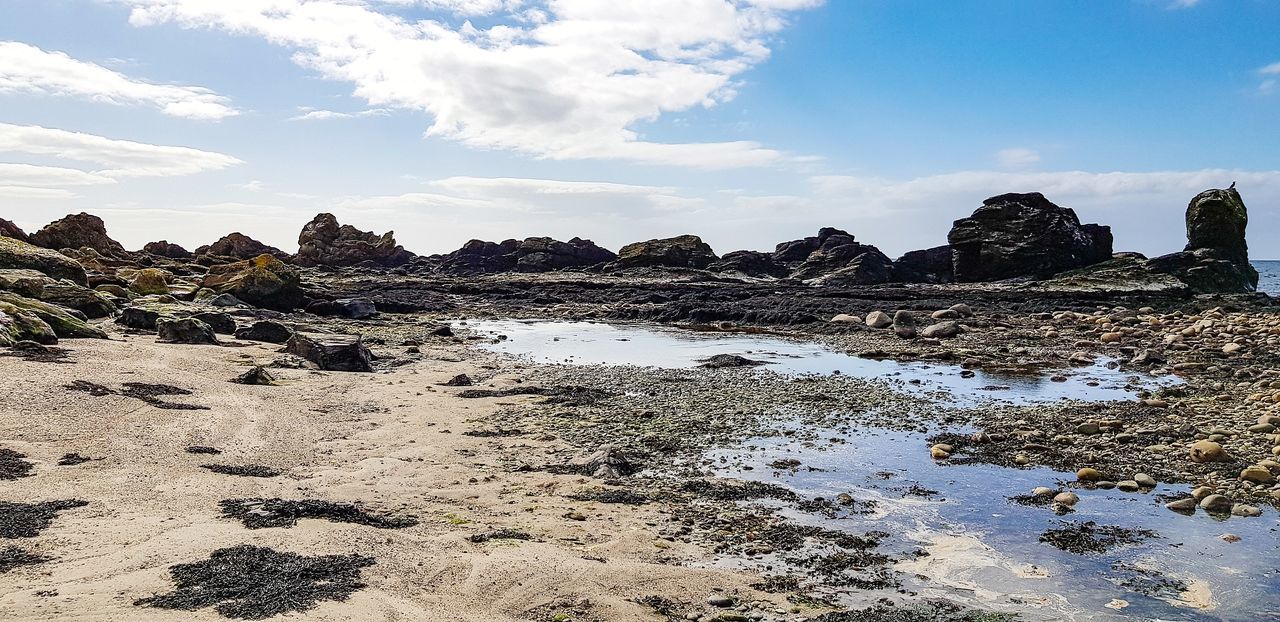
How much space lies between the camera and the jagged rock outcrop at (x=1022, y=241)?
51.9 m

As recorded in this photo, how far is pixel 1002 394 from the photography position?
678 inches

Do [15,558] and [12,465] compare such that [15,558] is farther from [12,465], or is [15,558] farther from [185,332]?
[185,332]

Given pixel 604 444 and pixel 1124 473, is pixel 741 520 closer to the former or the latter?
pixel 604 444

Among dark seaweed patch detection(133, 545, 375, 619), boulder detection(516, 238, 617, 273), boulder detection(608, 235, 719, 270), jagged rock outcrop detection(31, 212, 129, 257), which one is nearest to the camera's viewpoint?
dark seaweed patch detection(133, 545, 375, 619)

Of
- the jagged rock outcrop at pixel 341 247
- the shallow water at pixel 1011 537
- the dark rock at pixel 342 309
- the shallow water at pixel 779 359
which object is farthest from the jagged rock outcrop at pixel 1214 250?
the jagged rock outcrop at pixel 341 247

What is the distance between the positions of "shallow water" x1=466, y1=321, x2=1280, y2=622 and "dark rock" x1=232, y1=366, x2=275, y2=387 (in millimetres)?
10002

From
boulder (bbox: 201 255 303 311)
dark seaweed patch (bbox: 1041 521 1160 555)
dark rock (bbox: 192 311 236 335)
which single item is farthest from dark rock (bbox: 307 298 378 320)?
dark seaweed patch (bbox: 1041 521 1160 555)

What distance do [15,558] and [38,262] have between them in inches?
1002

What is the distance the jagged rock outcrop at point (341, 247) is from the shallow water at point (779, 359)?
53.9 metres

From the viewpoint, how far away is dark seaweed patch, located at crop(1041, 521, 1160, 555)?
7.94 metres

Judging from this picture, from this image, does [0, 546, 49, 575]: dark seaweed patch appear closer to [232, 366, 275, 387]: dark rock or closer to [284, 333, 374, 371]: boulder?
[232, 366, 275, 387]: dark rock

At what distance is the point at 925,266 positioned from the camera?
200 ft

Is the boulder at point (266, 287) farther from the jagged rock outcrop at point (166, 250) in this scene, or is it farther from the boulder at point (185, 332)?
the jagged rock outcrop at point (166, 250)

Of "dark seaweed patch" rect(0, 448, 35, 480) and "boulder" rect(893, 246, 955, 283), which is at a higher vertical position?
"boulder" rect(893, 246, 955, 283)
